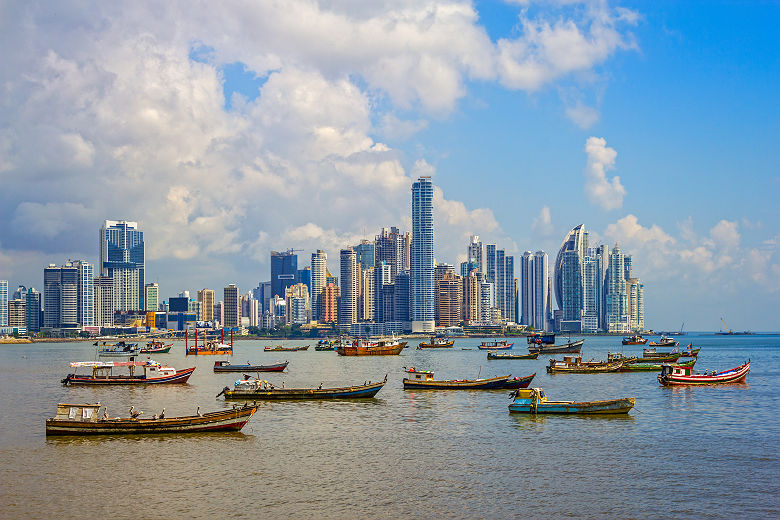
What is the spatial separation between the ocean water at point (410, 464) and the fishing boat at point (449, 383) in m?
8.64

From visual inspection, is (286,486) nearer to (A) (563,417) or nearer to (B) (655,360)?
(A) (563,417)

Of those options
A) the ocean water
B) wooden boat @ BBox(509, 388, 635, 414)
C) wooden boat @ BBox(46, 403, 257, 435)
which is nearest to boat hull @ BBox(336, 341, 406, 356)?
the ocean water

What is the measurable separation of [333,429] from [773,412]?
3690cm

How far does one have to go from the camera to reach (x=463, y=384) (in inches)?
3103

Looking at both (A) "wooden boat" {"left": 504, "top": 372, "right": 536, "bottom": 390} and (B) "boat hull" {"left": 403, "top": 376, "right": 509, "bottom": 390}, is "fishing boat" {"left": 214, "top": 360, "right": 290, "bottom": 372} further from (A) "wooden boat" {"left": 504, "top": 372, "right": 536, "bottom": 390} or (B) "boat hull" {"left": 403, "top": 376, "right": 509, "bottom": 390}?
(A) "wooden boat" {"left": 504, "top": 372, "right": 536, "bottom": 390}

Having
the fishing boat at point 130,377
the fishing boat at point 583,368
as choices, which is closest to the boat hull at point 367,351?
the fishing boat at point 583,368

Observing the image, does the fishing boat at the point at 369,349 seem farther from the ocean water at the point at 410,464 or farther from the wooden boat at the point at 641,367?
the ocean water at the point at 410,464

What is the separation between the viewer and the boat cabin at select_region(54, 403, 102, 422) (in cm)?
5094

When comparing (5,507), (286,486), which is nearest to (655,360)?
(286,486)

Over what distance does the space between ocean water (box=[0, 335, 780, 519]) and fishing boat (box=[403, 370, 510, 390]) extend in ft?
28.3

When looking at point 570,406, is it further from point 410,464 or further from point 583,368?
point 583,368

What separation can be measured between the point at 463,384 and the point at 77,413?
131 feet

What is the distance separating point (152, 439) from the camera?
5006 cm

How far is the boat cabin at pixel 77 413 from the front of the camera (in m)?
50.9
